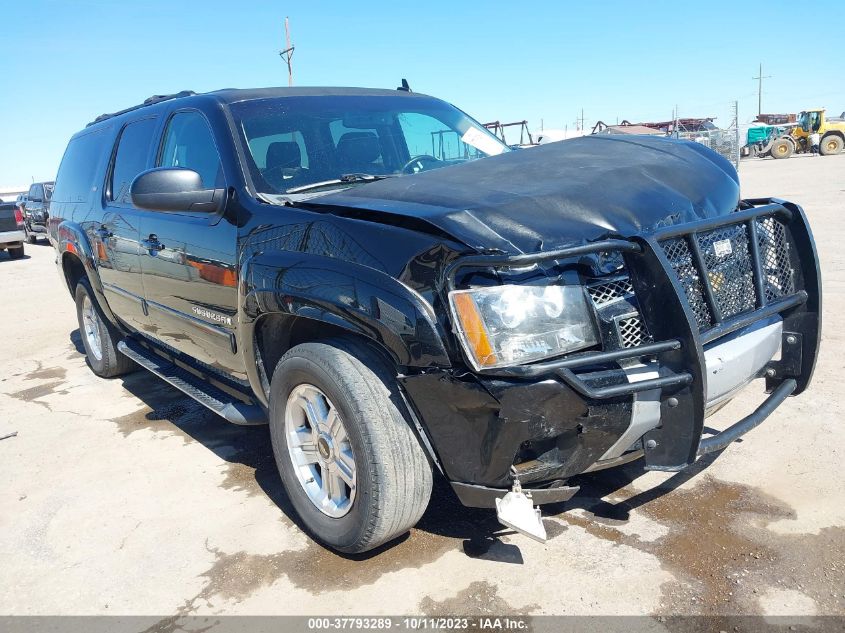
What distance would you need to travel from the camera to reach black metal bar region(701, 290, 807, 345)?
2332 mm

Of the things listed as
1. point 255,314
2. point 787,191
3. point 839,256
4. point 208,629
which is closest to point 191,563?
point 208,629

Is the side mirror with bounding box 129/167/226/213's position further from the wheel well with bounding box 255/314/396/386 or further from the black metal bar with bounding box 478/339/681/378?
the black metal bar with bounding box 478/339/681/378

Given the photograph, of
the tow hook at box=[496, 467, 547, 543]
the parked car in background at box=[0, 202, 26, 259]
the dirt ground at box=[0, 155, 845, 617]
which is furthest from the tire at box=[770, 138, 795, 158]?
the tow hook at box=[496, 467, 547, 543]

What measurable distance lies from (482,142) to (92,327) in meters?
3.74

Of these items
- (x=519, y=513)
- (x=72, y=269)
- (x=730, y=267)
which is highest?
(x=730, y=267)

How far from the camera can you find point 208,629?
241 centimetres

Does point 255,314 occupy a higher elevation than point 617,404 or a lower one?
higher

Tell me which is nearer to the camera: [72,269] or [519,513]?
[519,513]

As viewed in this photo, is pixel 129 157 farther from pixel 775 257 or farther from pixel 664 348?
pixel 775 257

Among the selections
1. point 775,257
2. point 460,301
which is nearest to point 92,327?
point 460,301

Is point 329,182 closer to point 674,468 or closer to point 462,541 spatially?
point 462,541

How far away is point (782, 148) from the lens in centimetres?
3591

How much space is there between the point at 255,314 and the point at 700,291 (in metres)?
1.79

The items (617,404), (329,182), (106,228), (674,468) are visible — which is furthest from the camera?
(106,228)
